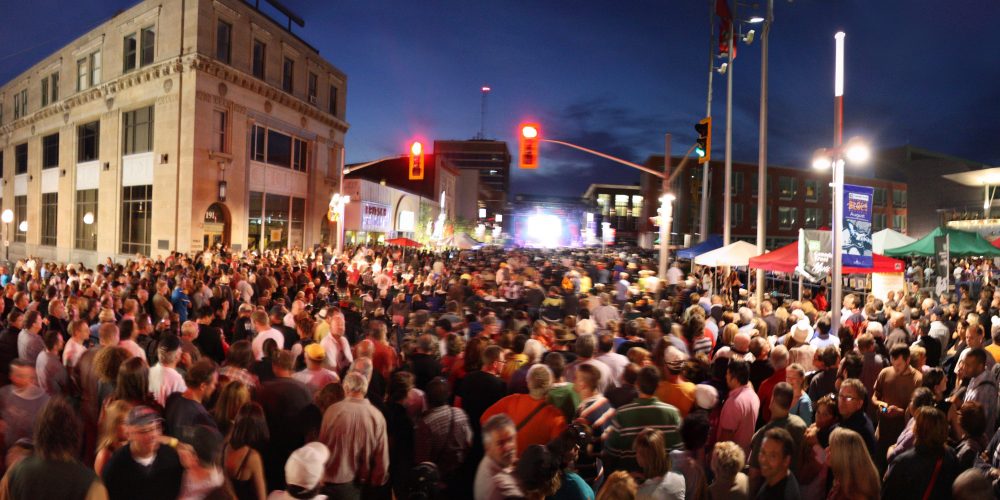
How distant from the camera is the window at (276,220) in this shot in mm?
31000

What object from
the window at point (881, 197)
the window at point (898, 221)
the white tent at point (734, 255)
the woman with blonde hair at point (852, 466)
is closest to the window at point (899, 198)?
the window at point (898, 221)

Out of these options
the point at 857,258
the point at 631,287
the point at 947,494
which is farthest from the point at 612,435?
the point at 631,287

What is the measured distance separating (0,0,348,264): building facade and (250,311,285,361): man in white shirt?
21.6m

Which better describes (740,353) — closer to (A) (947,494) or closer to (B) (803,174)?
(A) (947,494)

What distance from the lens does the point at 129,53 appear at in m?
29.1

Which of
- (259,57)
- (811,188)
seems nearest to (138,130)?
(259,57)

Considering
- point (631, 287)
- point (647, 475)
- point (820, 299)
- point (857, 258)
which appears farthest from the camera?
point (631, 287)

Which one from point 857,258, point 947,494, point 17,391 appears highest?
point 857,258

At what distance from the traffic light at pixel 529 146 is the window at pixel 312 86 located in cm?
2211

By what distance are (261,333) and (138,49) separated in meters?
27.5

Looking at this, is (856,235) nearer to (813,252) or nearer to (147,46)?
(813,252)

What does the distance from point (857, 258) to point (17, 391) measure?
Result: 40.1 feet

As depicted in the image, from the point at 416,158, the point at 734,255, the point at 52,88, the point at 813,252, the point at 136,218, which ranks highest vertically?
the point at 52,88

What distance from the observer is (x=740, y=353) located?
716 cm
